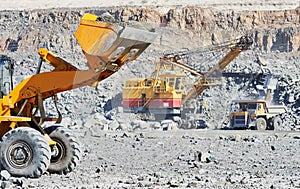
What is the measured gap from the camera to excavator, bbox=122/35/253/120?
1612 cm

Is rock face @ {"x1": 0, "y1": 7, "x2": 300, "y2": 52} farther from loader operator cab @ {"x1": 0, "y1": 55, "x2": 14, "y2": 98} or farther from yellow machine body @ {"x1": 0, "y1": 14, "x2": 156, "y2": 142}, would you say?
yellow machine body @ {"x1": 0, "y1": 14, "x2": 156, "y2": 142}

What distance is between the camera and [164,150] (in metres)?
15.0

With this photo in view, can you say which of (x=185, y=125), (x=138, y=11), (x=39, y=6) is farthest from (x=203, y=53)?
(x=39, y=6)

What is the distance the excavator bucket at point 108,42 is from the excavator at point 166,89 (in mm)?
2116

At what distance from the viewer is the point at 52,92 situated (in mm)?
11719

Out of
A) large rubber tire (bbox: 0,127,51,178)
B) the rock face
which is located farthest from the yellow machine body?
the rock face

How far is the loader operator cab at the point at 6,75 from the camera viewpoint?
39.7 ft

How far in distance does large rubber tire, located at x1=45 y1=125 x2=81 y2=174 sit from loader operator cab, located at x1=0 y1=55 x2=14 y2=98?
3.15 ft

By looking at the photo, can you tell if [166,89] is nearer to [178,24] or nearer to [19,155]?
[19,155]

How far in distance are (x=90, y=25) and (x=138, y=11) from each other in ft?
205

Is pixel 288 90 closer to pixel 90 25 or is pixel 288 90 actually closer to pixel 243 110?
pixel 243 110

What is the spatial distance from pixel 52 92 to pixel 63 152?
3.69 ft

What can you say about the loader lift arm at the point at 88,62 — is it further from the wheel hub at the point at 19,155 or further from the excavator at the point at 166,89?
the excavator at the point at 166,89

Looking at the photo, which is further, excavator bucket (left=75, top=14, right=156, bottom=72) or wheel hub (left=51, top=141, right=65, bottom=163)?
wheel hub (left=51, top=141, right=65, bottom=163)
